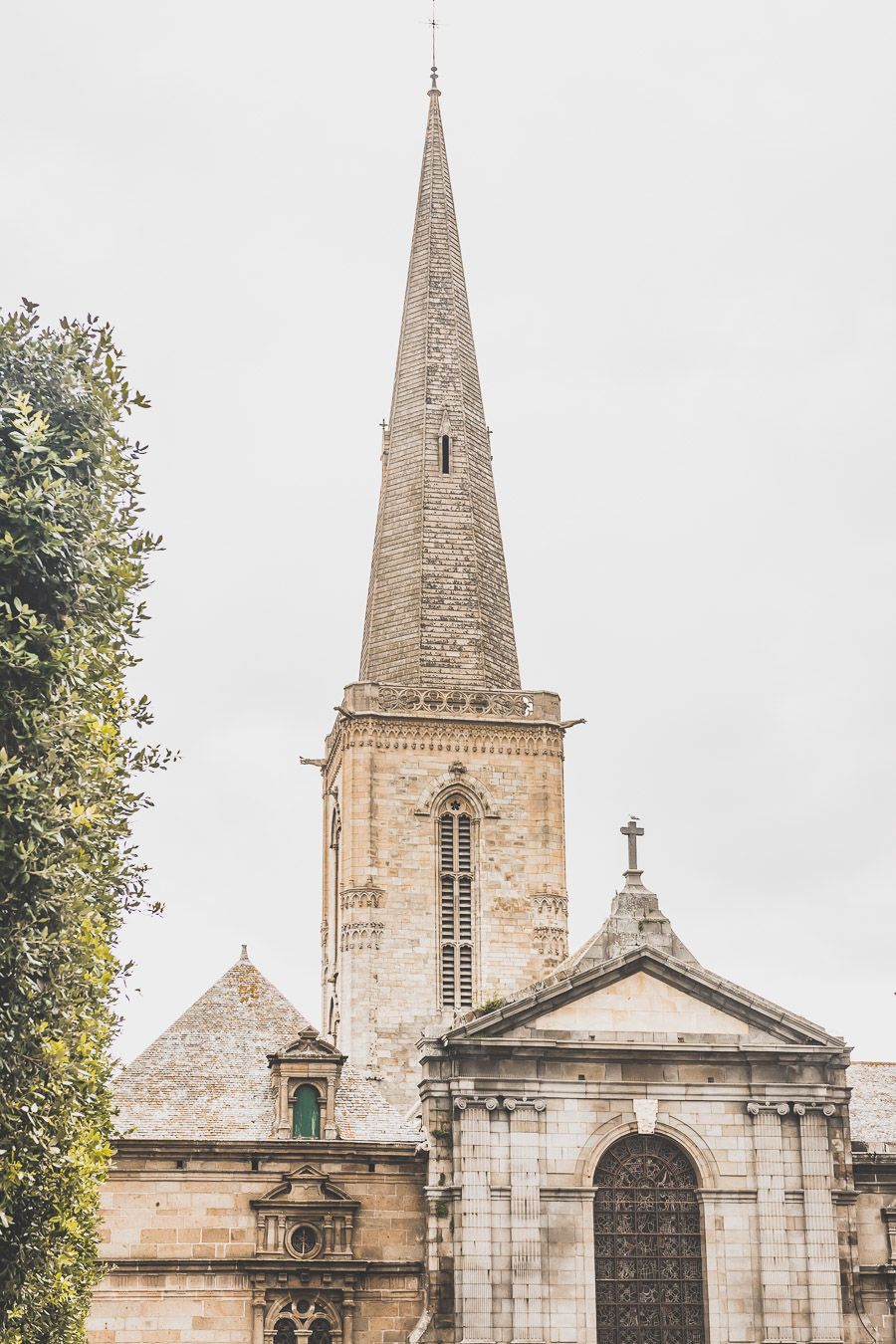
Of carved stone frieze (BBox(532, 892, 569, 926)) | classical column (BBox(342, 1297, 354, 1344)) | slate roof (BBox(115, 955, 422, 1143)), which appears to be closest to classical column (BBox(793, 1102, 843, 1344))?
slate roof (BBox(115, 955, 422, 1143))

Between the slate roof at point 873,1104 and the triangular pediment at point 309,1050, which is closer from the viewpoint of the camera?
the triangular pediment at point 309,1050

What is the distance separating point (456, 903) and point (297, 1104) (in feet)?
47.7

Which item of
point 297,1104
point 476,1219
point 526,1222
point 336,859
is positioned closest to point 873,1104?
point 526,1222

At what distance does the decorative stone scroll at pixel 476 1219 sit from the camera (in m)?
27.8

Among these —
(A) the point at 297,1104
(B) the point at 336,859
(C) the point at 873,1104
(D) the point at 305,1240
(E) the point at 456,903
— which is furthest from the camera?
(B) the point at 336,859

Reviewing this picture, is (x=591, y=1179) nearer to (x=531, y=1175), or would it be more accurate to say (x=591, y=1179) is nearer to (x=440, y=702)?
(x=531, y=1175)

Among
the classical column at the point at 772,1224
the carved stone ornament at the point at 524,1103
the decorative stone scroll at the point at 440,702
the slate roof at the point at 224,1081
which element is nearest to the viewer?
the classical column at the point at 772,1224

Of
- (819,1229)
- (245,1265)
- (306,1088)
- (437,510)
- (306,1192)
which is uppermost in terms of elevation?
(437,510)

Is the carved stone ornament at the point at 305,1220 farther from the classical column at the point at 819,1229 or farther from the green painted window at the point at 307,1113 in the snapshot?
the classical column at the point at 819,1229

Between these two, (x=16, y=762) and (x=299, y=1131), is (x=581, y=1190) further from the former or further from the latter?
(x=16, y=762)

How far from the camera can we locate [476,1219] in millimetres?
28312

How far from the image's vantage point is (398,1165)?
95.3 ft

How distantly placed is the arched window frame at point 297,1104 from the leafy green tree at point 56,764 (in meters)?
11.2

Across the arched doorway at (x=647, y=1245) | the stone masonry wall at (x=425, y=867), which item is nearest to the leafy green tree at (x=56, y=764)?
the arched doorway at (x=647, y=1245)
